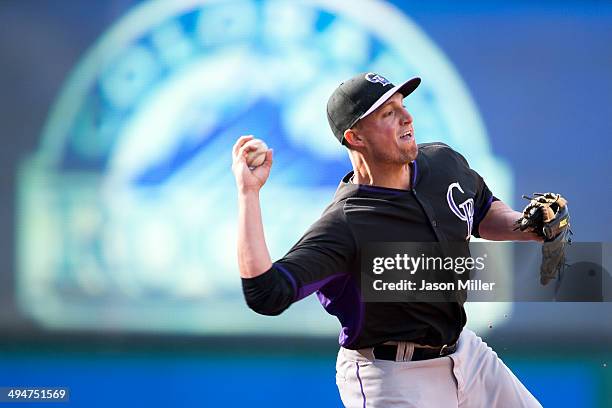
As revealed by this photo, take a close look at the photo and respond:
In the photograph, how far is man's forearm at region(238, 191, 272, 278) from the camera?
9.10 ft

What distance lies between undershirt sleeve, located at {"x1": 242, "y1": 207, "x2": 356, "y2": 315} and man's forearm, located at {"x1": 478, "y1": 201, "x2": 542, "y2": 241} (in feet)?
2.06

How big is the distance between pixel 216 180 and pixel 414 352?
1.63 metres

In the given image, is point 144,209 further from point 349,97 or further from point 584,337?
point 584,337

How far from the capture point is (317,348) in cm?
445

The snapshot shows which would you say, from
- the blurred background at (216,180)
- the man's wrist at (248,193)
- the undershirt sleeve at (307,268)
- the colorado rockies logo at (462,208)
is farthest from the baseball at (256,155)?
the blurred background at (216,180)

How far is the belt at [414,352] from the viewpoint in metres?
3.14

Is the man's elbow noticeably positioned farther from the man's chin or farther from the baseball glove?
the baseball glove

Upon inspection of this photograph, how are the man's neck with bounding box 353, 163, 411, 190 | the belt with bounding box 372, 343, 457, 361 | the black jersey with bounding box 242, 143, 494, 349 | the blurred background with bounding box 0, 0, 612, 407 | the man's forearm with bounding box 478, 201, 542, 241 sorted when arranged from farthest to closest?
the blurred background with bounding box 0, 0, 612, 407
the man's forearm with bounding box 478, 201, 542, 241
the man's neck with bounding box 353, 163, 411, 190
the belt with bounding box 372, 343, 457, 361
the black jersey with bounding box 242, 143, 494, 349

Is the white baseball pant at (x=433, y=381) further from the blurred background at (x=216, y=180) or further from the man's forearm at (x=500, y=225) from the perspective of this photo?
the blurred background at (x=216, y=180)

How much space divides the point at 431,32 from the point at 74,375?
2320mm

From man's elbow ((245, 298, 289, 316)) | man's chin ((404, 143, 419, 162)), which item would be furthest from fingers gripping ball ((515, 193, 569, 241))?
man's elbow ((245, 298, 289, 316))

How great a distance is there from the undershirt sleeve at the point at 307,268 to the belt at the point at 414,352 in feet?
0.96

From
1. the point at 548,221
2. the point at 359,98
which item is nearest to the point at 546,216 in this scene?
the point at 548,221

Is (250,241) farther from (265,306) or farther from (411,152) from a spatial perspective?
(411,152)
